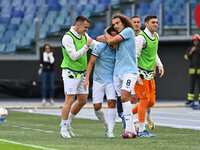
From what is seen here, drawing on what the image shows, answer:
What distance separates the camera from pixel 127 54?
962 cm

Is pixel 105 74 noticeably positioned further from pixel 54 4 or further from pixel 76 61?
pixel 54 4

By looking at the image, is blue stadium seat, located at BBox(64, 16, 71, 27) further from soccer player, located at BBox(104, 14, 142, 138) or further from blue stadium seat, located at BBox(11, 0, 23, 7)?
soccer player, located at BBox(104, 14, 142, 138)

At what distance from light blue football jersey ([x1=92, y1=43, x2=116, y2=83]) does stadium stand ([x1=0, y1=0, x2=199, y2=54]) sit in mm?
15667

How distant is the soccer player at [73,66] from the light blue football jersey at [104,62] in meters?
0.25

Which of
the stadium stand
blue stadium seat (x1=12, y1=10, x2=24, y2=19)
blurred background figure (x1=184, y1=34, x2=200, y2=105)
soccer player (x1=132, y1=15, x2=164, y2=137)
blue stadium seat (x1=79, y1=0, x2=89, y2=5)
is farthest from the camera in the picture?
blue stadium seat (x1=79, y1=0, x2=89, y2=5)

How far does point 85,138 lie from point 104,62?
135 cm

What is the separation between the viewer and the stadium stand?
86.6ft

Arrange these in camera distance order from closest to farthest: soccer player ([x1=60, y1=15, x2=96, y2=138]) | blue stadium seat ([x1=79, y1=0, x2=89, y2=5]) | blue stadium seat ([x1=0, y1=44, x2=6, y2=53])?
soccer player ([x1=60, y1=15, x2=96, y2=138])
blue stadium seat ([x1=0, y1=44, x2=6, y2=53])
blue stadium seat ([x1=79, y1=0, x2=89, y2=5])

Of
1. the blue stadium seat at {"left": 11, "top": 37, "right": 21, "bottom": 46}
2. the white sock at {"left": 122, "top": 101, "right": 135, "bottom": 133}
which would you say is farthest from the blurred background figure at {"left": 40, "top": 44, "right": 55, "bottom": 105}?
the white sock at {"left": 122, "top": 101, "right": 135, "bottom": 133}

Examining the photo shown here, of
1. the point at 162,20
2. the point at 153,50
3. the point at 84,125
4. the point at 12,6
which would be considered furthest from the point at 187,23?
the point at 153,50

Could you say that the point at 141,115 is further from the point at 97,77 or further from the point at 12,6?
the point at 12,6

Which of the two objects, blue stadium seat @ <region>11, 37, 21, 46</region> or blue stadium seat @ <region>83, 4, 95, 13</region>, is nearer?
blue stadium seat @ <region>11, 37, 21, 46</region>

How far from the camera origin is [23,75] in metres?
26.7

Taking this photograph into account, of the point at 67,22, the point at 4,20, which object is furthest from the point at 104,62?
the point at 4,20
